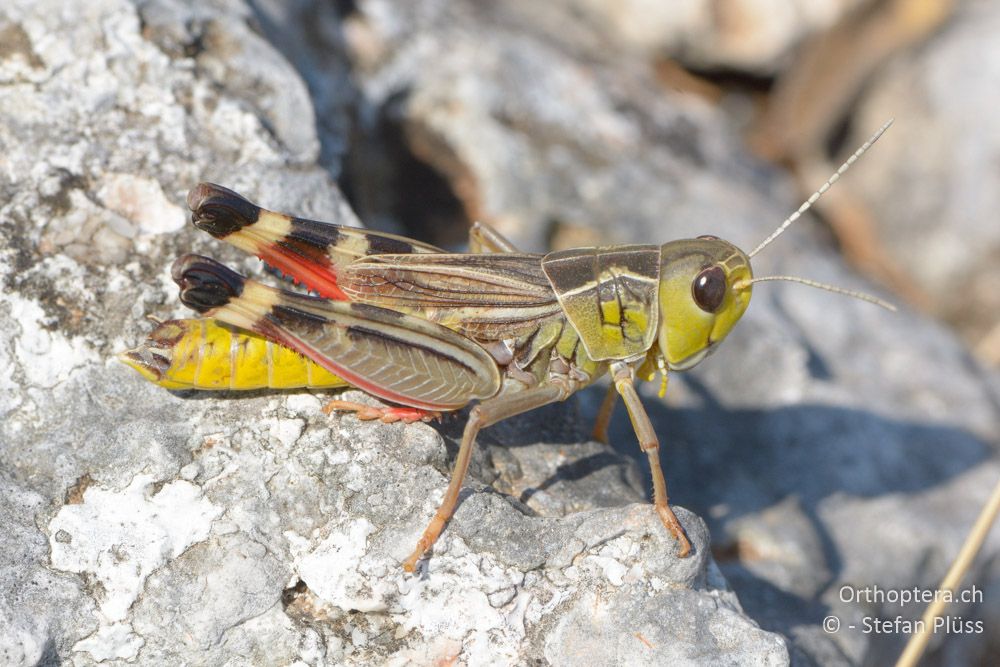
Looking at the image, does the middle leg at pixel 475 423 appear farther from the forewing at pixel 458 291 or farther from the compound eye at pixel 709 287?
the compound eye at pixel 709 287

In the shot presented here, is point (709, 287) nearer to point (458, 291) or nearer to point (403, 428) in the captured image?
point (458, 291)

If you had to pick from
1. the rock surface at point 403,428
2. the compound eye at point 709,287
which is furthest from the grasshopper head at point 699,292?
the rock surface at point 403,428

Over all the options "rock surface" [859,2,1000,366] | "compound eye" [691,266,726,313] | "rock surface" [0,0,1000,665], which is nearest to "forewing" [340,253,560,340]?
"rock surface" [0,0,1000,665]

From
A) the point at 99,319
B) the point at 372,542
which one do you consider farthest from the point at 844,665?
the point at 99,319

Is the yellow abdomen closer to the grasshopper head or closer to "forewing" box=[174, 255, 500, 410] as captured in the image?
"forewing" box=[174, 255, 500, 410]

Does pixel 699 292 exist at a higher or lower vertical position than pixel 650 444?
higher

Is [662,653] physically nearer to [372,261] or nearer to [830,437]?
[372,261]

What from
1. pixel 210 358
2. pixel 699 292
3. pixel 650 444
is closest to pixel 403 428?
pixel 210 358
